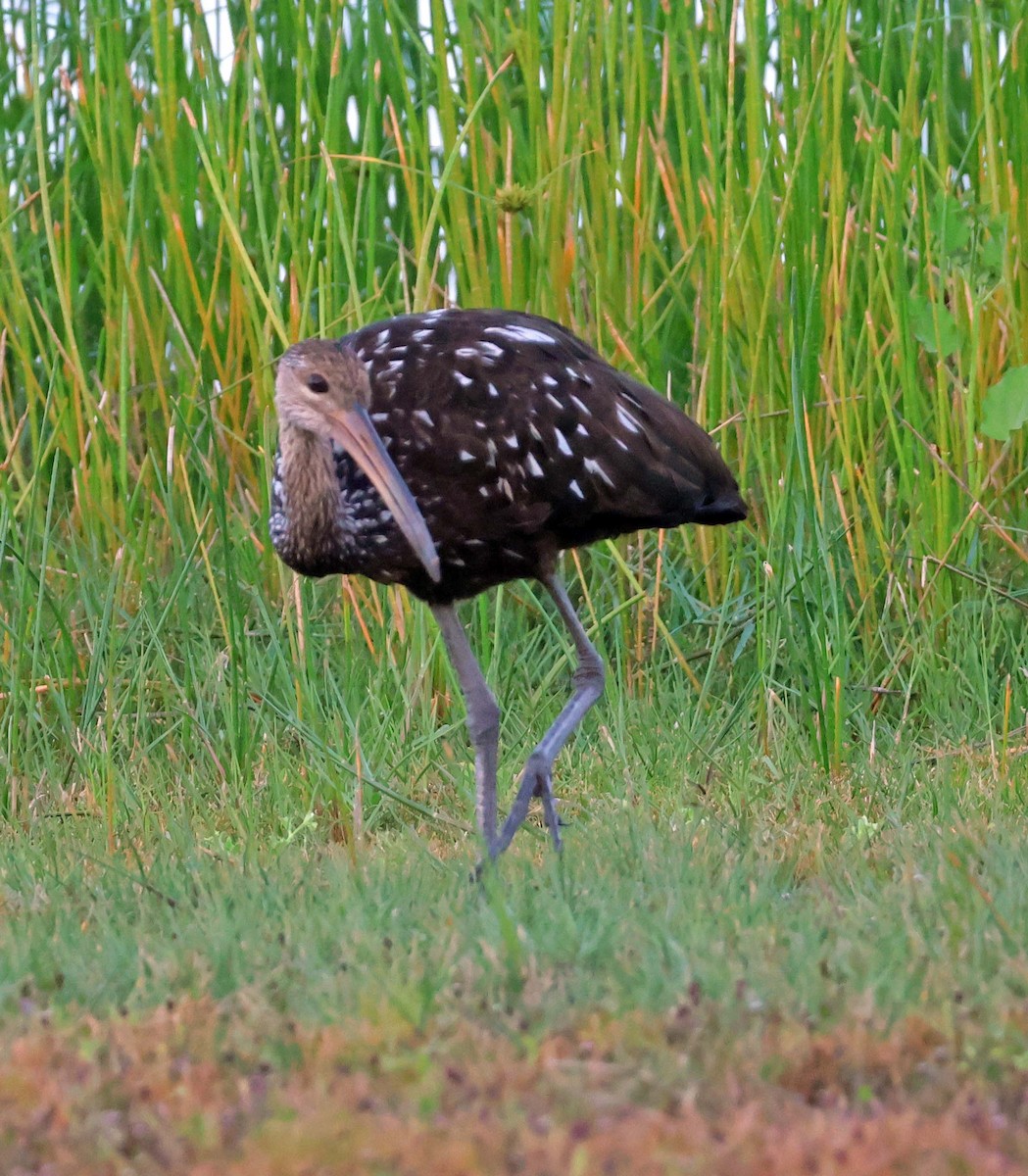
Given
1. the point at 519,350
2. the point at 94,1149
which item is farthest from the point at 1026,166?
the point at 94,1149

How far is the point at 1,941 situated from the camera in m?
3.35

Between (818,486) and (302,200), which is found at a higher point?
(302,200)

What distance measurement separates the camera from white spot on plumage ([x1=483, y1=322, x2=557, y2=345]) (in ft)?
14.9

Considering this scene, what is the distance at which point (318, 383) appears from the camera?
435cm

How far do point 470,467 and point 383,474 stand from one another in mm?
242

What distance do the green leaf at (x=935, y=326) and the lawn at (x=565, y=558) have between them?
0.06 feet

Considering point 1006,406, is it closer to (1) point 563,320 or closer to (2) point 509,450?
(1) point 563,320

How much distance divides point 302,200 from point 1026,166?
2.34m

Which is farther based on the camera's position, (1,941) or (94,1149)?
(1,941)

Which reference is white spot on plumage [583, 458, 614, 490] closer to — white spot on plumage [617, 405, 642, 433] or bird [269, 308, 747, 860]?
bird [269, 308, 747, 860]

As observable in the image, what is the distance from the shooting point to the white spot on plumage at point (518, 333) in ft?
14.9

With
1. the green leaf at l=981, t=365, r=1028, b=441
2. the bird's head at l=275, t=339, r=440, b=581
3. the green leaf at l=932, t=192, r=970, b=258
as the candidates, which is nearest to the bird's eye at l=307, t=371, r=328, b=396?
the bird's head at l=275, t=339, r=440, b=581

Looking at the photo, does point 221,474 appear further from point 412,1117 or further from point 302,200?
point 412,1117

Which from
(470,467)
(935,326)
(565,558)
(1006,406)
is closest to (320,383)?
(470,467)
